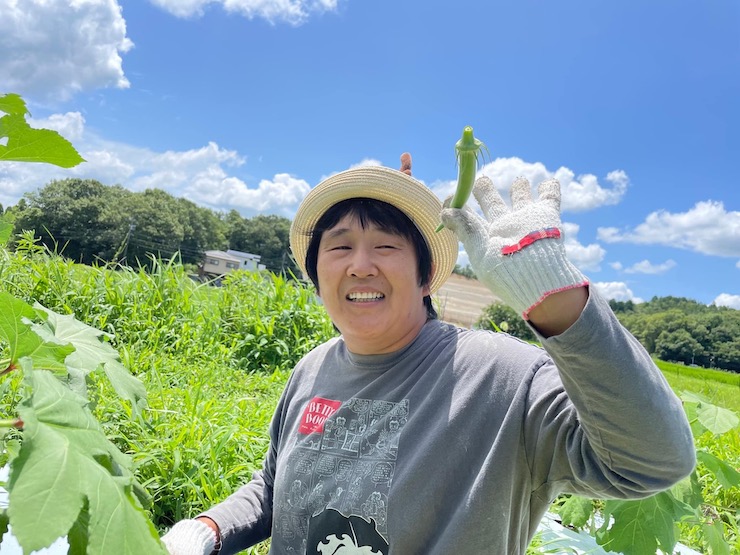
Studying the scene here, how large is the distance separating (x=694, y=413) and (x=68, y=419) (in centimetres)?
206

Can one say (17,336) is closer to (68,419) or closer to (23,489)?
(68,419)

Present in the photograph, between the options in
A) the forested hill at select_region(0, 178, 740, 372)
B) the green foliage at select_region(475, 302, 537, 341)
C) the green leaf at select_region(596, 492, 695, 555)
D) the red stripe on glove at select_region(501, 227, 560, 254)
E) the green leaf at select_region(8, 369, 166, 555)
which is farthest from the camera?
the forested hill at select_region(0, 178, 740, 372)

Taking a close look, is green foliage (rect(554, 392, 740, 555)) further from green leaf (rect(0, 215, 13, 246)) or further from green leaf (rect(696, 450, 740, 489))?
green leaf (rect(0, 215, 13, 246))

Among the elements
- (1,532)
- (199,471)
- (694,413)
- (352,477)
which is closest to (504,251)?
(352,477)

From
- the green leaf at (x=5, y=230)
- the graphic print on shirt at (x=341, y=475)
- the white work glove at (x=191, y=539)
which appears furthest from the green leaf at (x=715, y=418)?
the green leaf at (x=5, y=230)

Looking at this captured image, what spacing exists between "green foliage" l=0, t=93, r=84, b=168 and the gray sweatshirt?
0.90 m

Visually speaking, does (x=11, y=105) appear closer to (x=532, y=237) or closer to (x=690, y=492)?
(x=532, y=237)

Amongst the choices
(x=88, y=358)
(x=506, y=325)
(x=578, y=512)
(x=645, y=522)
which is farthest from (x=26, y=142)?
(x=506, y=325)

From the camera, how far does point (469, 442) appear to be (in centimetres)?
125

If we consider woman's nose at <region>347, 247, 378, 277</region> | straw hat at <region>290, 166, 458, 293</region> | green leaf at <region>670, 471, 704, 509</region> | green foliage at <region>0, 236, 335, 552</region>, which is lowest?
green foliage at <region>0, 236, 335, 552</region>

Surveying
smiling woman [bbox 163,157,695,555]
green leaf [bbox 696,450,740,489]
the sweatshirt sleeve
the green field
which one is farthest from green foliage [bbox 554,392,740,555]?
the sweatshirt sleeve

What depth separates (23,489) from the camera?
2.13 feet

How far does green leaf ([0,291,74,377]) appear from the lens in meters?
0.92

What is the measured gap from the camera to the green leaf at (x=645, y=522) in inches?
69.4
